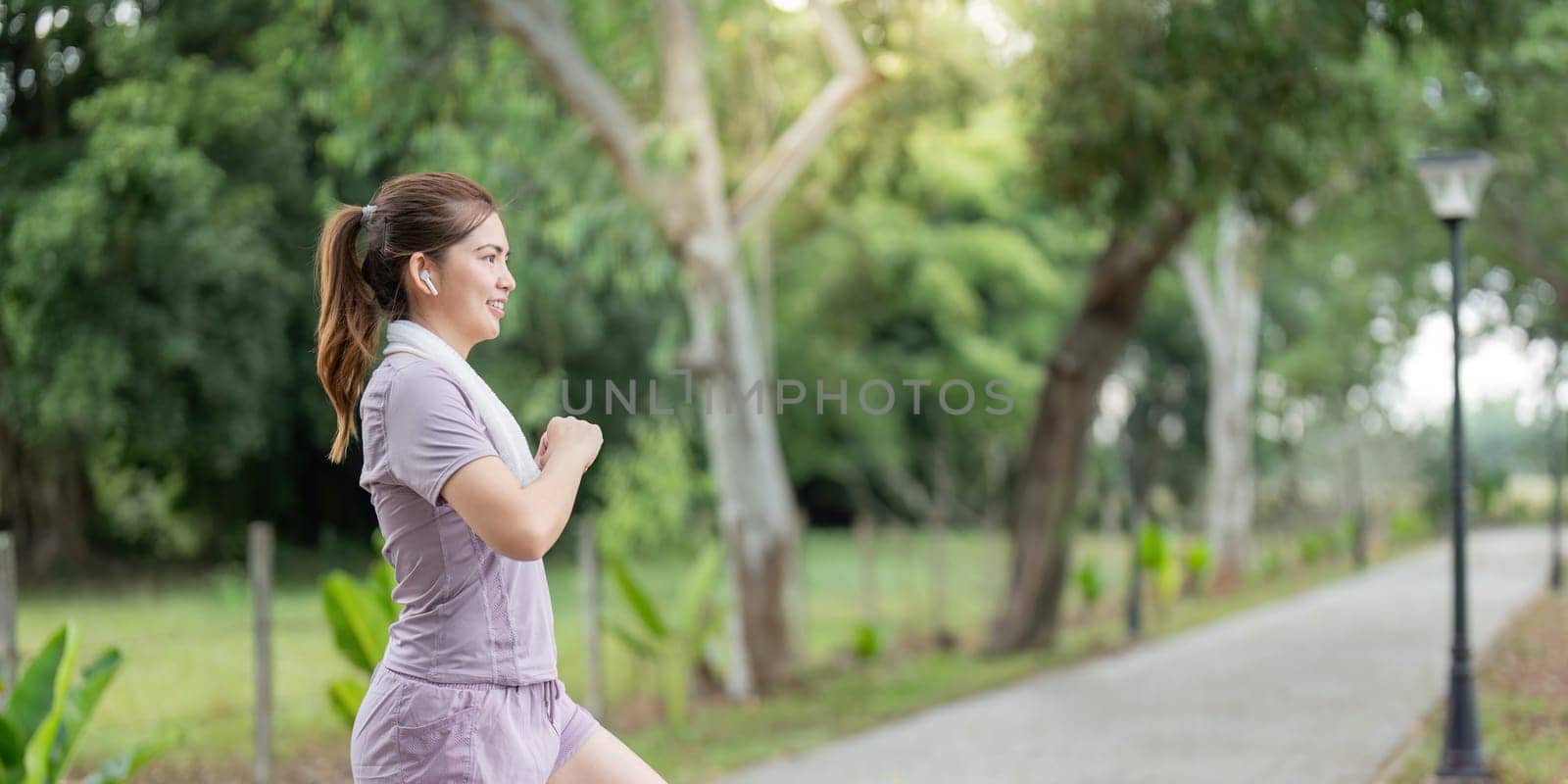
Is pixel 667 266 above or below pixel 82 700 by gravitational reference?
above

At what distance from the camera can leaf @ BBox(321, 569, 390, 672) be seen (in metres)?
7.30

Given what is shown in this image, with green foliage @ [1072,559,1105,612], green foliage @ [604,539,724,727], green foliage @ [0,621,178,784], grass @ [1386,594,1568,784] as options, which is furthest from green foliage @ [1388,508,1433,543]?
green foliage @ [0,621,178,784]

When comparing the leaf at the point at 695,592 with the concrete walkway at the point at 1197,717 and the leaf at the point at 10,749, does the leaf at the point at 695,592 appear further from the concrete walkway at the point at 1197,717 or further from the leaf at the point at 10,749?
the leaf at the point at 10,749

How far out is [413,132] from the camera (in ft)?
44.6

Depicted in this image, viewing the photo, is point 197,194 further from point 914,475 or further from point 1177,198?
point 914,475

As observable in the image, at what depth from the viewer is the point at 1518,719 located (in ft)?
33.9

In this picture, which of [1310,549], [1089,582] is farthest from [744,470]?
[1310,549]

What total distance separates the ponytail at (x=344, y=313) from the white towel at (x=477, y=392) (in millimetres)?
89

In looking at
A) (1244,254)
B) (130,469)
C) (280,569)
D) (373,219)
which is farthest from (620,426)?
(373,219)

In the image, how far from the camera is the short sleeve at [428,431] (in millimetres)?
2385

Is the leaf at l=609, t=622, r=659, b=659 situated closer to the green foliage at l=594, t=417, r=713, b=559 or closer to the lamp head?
the green foliage at l=594, t=417, r=713, b=559

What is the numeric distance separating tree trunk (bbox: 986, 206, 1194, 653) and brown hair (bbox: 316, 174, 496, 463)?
1234cm

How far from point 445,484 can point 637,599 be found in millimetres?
8455

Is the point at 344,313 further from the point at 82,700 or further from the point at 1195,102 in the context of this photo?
the point at 1195,102
